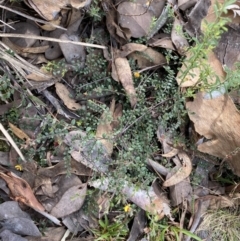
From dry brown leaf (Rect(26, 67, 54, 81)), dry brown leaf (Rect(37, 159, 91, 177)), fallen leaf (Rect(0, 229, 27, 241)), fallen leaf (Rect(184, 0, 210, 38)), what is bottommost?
fallen leaf (Rect(0, 229, 27, 241))

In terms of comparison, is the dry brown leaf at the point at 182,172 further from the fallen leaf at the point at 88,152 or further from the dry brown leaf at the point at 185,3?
the dry brown leaf at the point at 185,3

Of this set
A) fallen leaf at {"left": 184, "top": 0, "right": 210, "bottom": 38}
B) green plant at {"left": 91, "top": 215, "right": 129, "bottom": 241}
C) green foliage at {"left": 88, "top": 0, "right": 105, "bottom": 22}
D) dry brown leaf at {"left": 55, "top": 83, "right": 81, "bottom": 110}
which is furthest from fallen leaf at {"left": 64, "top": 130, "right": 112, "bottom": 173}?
fallen leaf at {"left": 184, "top": 0, "right": 210, "bottom": 38}

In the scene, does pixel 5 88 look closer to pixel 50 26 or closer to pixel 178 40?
pixel 50 26

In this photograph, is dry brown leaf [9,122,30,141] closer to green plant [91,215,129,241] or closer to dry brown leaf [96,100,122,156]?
dry brown leaf [96,100,122,156]

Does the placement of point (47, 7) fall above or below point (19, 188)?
above

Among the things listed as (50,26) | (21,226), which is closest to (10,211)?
(21,226)

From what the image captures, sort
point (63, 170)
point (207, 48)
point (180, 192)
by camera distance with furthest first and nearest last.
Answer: point (180, 192)
point (63, 170)
point (207, 48)

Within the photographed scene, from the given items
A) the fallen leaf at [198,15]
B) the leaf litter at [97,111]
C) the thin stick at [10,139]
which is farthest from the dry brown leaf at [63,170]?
the fallen leaf at [198,15]
